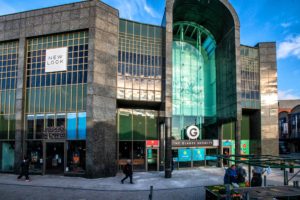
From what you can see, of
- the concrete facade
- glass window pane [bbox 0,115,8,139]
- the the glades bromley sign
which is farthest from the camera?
glass window pane [bbox 0,115,8,139]

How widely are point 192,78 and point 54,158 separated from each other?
17283 mm

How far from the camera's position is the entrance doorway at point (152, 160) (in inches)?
907

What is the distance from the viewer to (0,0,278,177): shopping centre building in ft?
65.6

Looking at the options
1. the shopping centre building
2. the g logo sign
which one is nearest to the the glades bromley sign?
the shopping centre building

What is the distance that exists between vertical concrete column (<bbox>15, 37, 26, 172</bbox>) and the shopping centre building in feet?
0.30

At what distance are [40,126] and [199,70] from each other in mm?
18688

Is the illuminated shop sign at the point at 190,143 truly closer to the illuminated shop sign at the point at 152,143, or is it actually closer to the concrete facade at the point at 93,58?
the illuminated shop sign at the point at 152,143

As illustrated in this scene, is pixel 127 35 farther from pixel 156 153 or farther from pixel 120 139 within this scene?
pixel 156 153

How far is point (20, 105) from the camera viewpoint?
2123 cm

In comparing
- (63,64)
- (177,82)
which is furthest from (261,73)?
(63,64)

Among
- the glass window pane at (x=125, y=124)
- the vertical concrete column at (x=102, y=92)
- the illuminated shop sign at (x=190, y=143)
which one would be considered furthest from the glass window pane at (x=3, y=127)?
the illuminated shop sign at (x=190, y=143)

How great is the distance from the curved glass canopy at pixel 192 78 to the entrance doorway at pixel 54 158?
38.3 ft

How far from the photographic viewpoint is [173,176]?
65.5ft

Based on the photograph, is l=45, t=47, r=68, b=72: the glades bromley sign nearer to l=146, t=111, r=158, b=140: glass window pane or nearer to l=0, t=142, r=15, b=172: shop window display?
l=0, t=142, r=15, b=172: shop window display
